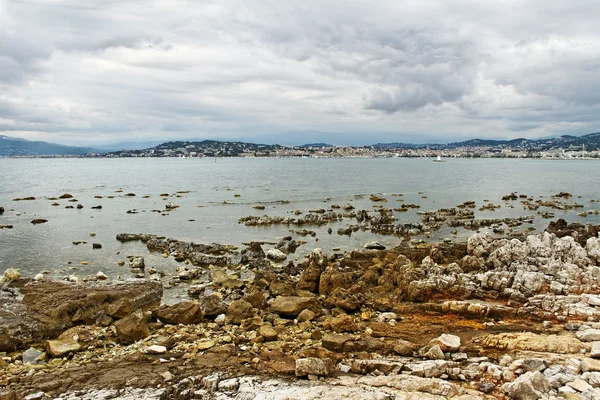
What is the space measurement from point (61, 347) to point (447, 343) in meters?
12.7

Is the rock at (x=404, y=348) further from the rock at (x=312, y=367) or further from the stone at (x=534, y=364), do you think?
the stone at (x=534, y=364)

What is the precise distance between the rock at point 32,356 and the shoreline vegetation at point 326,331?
0.08 meters

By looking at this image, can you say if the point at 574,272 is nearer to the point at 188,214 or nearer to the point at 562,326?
the point at 562,326

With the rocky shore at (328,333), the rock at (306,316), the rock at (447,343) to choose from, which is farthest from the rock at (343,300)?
the rock at (447,343)

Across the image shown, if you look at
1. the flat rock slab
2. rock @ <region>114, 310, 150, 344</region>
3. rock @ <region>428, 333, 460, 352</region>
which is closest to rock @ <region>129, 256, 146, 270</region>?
the flat rock slab

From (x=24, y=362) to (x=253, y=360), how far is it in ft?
25.1

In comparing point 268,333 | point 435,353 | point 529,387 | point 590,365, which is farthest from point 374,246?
point 529,387

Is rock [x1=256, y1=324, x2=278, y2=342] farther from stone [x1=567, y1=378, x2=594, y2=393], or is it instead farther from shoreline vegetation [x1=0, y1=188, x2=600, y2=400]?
stone [x1=567, y1=378, x2=594, y2=393]

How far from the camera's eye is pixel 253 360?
40.6ft

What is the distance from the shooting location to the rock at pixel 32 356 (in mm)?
13499

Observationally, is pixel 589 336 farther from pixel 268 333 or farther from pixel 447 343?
pixel 268 333

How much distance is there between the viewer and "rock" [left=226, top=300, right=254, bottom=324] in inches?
653

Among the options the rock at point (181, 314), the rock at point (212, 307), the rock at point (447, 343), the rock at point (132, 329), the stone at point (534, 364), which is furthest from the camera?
the rock at point (212, 307)

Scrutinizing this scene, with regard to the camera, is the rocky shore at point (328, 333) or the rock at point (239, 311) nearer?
the rocky shore at point (328, 333)
